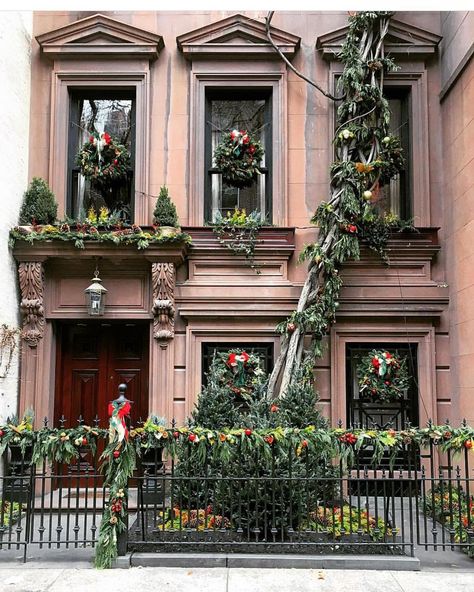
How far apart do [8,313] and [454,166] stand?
24.5 feet

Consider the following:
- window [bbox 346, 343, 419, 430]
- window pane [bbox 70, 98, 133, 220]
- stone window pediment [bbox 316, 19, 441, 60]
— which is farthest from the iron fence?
stone window pediment [bbox 316, 19, 441, 60]

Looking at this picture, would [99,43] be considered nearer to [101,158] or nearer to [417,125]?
[101,158]

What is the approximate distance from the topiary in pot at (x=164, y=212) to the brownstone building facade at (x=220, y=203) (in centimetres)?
36

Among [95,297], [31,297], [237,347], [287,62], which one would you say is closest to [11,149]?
[31,297]

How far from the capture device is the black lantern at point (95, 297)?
8.84 meters

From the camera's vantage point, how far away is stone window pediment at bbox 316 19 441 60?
9.62 metres

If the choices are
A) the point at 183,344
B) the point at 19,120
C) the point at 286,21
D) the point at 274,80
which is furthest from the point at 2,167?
the point at 286,21

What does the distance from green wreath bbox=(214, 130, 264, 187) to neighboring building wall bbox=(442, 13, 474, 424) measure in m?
3.17

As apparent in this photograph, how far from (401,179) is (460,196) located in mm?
1304

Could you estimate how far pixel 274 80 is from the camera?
32.0 ft

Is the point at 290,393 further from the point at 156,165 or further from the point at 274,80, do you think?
the point at 274,80

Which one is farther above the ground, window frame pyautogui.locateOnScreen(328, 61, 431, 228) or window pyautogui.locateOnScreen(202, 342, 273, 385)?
window frame pyautogui.locateOnScreen(328, 61, 431, 228)

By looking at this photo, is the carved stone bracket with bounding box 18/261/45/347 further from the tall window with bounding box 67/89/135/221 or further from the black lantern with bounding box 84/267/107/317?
the tall window with bounding box 67/89/135/221

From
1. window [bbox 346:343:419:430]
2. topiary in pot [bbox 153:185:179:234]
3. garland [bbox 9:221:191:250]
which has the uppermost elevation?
topiary in pot [bbox 153:185:179:234]
